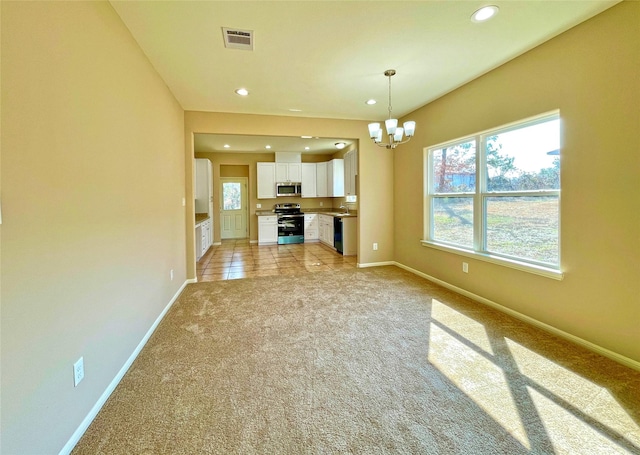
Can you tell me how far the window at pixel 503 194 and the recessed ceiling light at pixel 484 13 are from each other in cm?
109

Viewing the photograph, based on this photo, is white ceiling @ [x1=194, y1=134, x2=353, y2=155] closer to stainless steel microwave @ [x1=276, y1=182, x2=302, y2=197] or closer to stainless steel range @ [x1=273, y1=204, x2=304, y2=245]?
stainless steel microwave @ [x1=276, y1=182, x2=302, y2=197]

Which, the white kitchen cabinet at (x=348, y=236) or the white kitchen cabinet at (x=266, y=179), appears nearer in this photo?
the white kitchen cabinet at (x=348, y=236)

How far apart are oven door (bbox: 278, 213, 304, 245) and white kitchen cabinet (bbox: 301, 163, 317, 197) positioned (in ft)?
2.73

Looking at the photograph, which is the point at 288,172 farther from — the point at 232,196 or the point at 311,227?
the point at 232,196

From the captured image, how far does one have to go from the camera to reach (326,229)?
7.57 m

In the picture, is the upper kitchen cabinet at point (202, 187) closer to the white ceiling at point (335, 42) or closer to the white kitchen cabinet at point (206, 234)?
the white kitchen cabinet at point (206, 234)

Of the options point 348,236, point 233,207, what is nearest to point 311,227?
point 348,236

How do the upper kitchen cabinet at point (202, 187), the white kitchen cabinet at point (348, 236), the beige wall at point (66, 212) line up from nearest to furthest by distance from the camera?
1. the beige wall at point (66, 212)
2. the white kitchen cabinet at point (348, 236)
3. the upper kitchen cabinet at point (202, 187)

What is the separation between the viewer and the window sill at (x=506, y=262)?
2.53 meters

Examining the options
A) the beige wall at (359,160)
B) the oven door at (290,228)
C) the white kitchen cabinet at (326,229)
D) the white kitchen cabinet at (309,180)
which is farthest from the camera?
the white kitchen cabinet at (309,180)

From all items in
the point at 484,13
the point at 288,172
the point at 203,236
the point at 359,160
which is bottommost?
the point at 203,236

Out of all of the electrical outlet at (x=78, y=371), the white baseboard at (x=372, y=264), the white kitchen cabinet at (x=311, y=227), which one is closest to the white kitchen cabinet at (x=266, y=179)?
the white kitchen cabinet at (x=311, y=227)

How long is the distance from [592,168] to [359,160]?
3160mm

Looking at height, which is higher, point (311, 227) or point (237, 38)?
point (237, 38)
